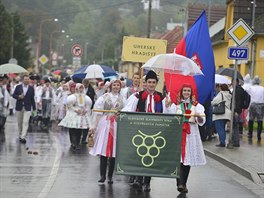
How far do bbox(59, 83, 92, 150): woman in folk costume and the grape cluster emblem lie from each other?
7.72m

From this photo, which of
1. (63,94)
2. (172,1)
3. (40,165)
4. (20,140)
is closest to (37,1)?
(172,1)

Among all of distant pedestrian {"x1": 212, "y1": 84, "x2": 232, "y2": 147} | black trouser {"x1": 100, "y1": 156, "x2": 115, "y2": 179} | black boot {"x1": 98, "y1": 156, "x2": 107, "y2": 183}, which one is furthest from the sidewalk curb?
black boot {"x1": 98, "y1": 156, "x2": 107, "y2": 183}

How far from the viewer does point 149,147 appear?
11062mm

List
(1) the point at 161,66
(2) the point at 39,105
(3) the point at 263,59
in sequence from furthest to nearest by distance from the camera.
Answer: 1. (3) the point at 263,59
2. (2) the point at 39,105
3. (1) the point at 161,66

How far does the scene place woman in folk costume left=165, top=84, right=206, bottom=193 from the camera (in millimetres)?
11406

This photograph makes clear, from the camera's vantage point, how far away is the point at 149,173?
36.3 feet

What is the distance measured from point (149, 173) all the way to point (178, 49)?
5441mm

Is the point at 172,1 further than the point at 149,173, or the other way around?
the point at 172,1

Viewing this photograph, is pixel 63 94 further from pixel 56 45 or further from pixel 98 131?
pixel 56 45

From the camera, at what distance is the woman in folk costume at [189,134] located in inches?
449

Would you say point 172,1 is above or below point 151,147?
above

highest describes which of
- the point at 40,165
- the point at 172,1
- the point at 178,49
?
the point at 172,1

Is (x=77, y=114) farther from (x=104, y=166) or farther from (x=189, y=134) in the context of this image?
(x=189, y=134)

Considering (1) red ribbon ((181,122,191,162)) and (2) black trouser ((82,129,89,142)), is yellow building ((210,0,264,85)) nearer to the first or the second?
(2) black trouser ((82,129,89,142))
